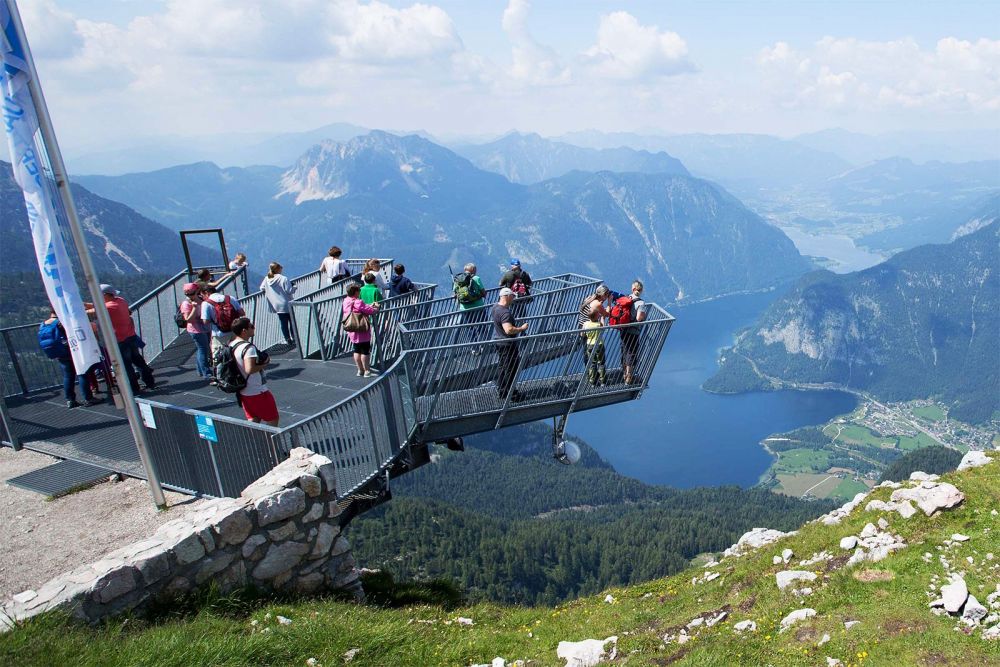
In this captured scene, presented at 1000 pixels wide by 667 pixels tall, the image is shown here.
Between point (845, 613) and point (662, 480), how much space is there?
639 feet

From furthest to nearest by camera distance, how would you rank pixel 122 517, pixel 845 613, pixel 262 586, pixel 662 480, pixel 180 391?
pixel 662 480
pixel 180 391
pixel 122 517
pixel 262 586
pixel 845 613

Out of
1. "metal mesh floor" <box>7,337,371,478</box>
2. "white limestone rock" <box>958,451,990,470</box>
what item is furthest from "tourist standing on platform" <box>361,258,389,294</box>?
"white limestone rock" <box>958,451,990,470</box>

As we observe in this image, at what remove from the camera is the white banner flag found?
7891 millimetres

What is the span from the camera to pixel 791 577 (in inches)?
352

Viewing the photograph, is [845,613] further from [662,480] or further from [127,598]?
[662,480]

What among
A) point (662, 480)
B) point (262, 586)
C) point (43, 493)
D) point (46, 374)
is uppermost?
point (46, 374)

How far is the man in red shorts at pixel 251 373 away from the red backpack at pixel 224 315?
3.45 m

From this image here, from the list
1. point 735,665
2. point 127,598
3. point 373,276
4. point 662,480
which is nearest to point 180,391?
point 373,276

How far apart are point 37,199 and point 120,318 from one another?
4961 mm

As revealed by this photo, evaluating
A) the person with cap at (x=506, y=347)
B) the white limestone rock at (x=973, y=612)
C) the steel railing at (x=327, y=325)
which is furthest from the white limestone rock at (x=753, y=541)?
the steel railing at (x=327, y=325)

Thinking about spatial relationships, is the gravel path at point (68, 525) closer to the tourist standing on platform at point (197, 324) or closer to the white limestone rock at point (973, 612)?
the tourist standing on platform at point (197, 324)

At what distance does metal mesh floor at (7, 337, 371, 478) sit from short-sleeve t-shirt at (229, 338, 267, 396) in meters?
2.33

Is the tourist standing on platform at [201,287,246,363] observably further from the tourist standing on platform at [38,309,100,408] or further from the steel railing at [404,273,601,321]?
the steel railing at [404,273,601,321]

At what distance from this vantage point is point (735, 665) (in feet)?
21.8
